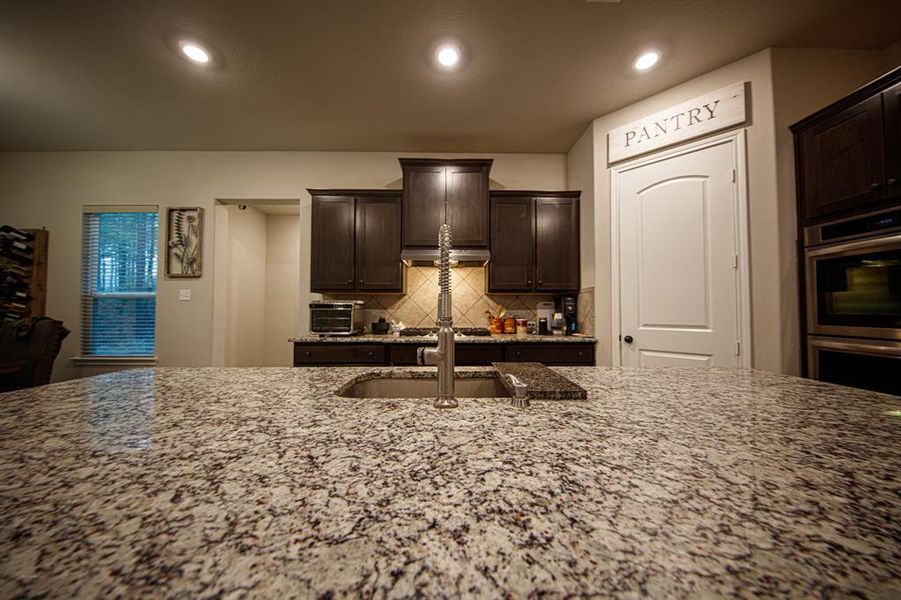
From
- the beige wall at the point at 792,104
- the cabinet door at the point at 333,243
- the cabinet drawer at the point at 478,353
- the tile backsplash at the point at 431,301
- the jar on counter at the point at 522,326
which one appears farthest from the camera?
the tile backsplash at the point at 431,301

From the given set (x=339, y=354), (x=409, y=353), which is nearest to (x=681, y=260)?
(x=409, y=353)

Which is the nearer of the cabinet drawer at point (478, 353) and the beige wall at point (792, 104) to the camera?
the beige wall at point (792, 104)

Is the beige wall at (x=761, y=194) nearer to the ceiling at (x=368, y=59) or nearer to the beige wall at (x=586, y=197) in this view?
the ceiling at (x=368, y=59)

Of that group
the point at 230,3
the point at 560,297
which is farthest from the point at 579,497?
the point at 560,297

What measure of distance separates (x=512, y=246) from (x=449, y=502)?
9.37ft

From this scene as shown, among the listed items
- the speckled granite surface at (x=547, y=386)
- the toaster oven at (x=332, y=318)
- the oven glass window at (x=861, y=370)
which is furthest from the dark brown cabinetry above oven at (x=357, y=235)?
the oven glass window at (x=861, y=370)

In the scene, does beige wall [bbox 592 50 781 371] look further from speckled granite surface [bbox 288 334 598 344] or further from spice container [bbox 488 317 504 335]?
spice container [bbox 488 317 504 335]

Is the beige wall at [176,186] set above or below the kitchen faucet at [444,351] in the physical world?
above

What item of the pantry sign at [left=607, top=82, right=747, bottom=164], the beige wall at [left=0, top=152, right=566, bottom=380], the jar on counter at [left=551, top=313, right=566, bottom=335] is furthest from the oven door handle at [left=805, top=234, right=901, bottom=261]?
the beige wall at [left=0, top=152, right=566, bottom=380]

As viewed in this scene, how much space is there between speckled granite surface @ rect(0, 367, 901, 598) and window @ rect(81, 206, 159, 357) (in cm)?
376

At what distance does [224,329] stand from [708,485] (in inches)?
165

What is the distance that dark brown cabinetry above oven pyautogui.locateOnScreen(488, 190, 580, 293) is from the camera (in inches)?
119

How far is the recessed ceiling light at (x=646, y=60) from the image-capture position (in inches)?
82.3

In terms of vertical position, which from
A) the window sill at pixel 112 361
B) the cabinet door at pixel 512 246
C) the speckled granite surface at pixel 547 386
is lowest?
the window sill at pixel 112 361
